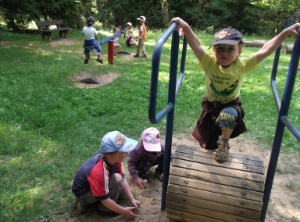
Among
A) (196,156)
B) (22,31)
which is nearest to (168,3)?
(22,31)

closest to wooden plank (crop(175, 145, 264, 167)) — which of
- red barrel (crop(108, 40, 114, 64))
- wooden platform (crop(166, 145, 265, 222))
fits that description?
wooden platform (crop(166, 145, 265, 222))

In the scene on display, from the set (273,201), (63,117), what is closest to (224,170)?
(273,201)

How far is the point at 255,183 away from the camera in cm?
224

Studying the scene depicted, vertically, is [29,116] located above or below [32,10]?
below

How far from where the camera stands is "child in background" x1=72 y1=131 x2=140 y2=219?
7.83ft

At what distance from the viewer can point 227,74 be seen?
223 cm

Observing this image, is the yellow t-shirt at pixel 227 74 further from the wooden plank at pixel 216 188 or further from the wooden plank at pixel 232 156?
the wooden plank at pixel 216 188

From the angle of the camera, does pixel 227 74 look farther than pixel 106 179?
No

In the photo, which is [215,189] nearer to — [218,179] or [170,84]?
Result: [218,179]

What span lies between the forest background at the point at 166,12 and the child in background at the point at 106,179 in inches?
435

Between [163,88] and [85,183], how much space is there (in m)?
4.14

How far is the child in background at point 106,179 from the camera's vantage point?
94.0 inches

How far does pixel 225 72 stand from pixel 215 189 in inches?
33.2

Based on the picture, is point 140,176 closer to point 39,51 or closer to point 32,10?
point 39,51
